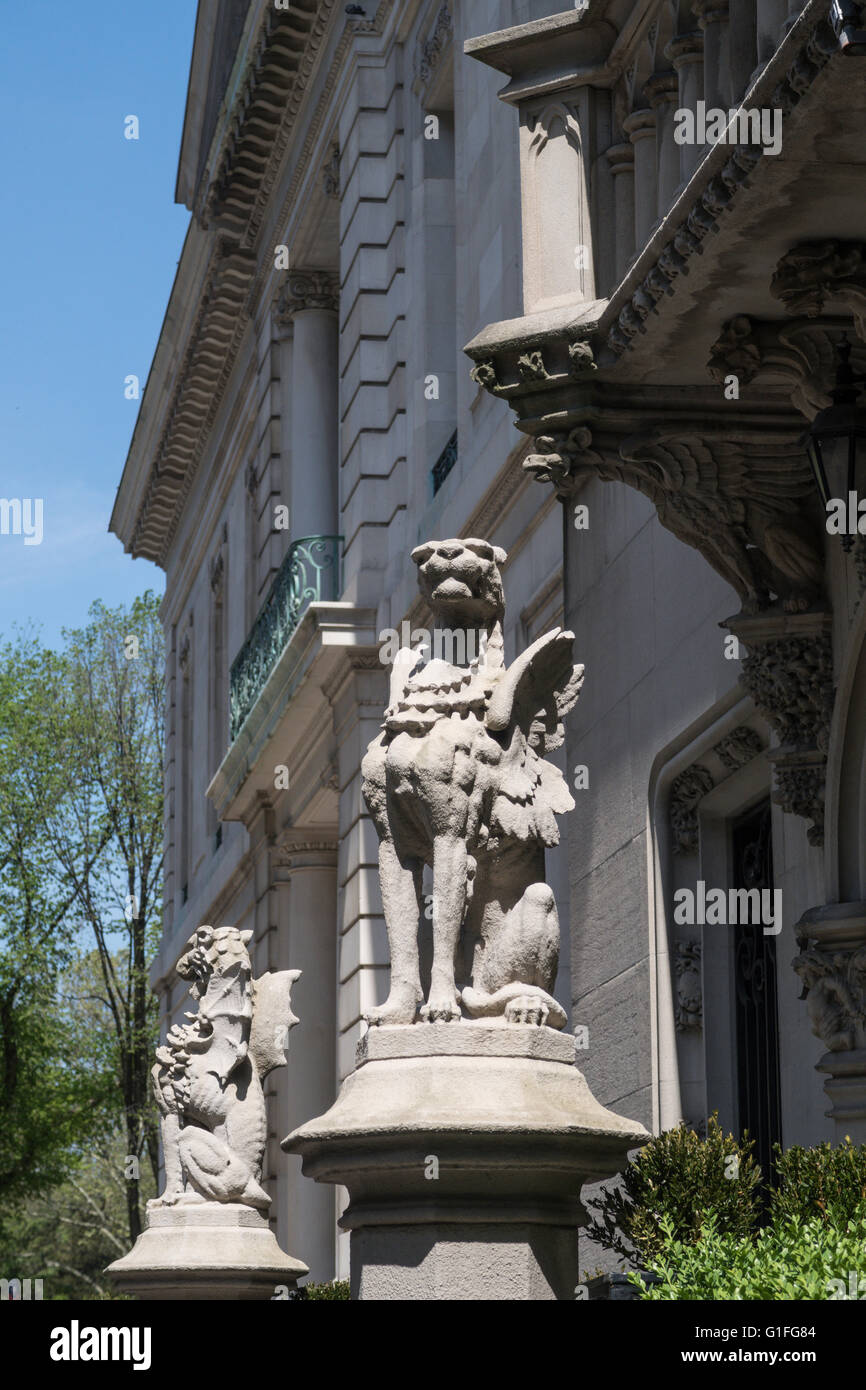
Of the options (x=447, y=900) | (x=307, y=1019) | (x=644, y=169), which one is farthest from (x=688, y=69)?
(x=307, y=1019)

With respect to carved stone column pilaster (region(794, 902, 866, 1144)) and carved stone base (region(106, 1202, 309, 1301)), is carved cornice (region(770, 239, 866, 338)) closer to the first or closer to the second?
carved stone column pilaster (region(794, 902, 866, 1144))

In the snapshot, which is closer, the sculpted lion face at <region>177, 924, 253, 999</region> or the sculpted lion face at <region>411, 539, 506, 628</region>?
the sculpted lion face at <region>411, 539, 506, 628</region>

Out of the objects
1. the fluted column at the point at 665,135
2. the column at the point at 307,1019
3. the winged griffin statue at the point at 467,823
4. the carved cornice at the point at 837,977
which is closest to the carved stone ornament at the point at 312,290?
the column at the point at 307,1019

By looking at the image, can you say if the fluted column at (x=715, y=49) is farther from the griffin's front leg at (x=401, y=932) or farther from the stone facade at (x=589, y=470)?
the griffin's front leg at (x=401, y=932)

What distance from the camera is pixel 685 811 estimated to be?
50.2ft

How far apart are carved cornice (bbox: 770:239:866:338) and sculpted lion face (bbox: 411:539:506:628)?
1.74 meters

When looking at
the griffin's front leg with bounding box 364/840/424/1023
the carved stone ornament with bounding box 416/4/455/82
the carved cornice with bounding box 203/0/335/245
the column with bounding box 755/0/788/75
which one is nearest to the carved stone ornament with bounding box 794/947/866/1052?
the griffin's front leg with bounding box 364/840/424/1023

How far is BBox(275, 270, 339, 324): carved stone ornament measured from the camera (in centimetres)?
3159

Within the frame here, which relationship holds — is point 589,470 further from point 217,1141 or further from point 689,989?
point 217,1141

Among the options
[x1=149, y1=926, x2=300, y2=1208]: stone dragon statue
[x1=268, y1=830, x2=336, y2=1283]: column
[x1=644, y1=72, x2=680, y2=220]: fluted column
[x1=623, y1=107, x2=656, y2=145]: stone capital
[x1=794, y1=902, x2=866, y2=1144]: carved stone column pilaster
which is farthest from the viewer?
[x1=268, y1=830, x2=336, y2=1283]: column

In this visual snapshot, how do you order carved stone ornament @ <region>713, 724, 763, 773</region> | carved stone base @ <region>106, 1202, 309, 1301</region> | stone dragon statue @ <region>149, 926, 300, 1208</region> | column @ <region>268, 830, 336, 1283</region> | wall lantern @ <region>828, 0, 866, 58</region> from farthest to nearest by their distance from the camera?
1. column @ <region>268, 830, 336, 1283</region>
2. stone dragon statue @ <region>149, 926, 300, 1208</region>
3. carved stone base @ <region>106, 1202, 309, 1301</region>
4. carved stone ornament @ <region>713, 724, 763, 773</region>
5. wall lantern @ <region>828, 0, 866, 58</region>

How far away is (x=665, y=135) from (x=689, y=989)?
5.68m

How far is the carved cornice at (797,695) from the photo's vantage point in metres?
12.1

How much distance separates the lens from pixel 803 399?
37.1 feet
